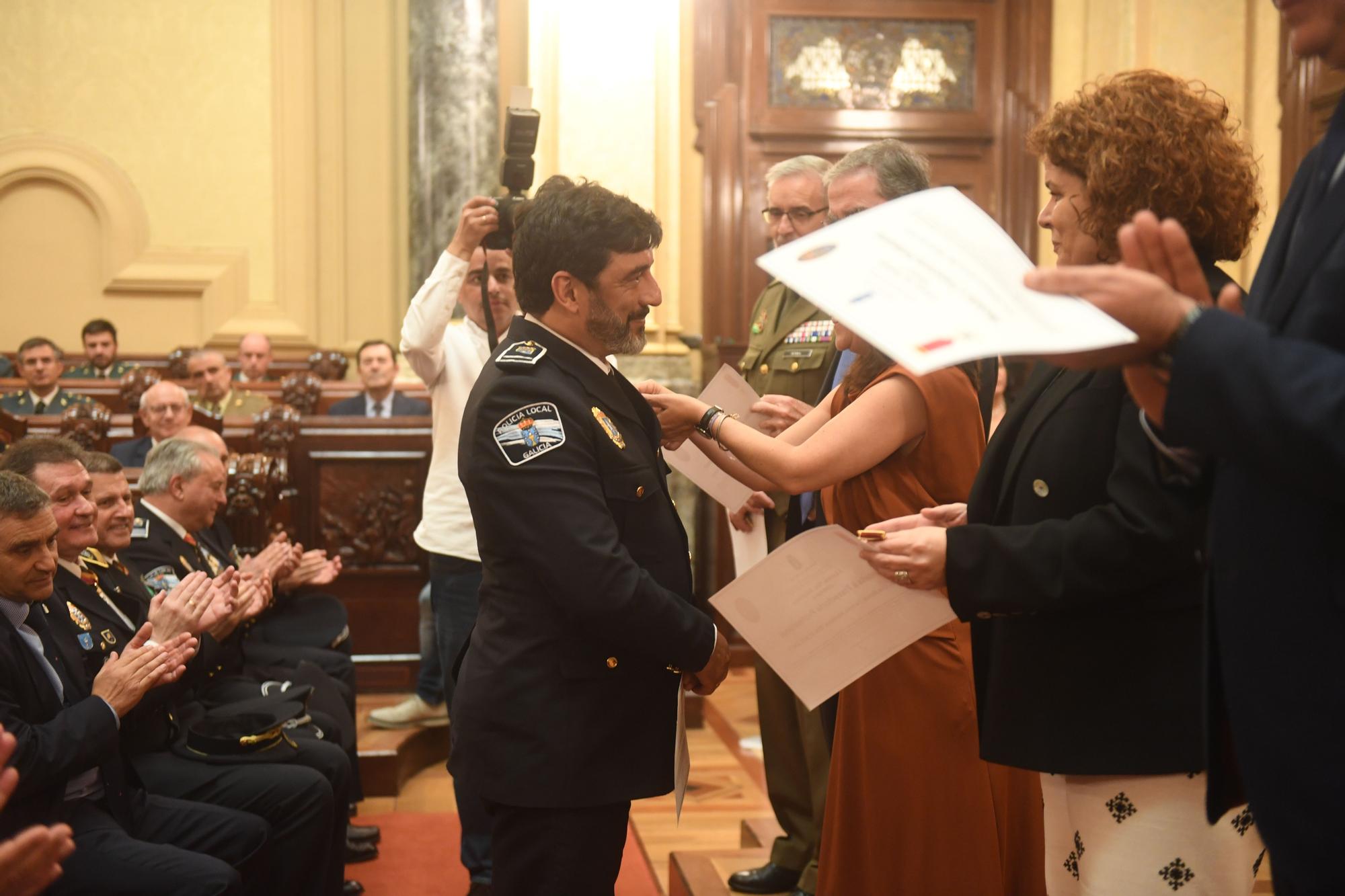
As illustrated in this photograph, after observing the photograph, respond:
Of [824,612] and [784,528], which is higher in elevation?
[824,612]

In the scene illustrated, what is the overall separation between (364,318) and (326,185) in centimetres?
94

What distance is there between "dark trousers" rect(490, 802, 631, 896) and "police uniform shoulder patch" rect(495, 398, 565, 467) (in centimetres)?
51

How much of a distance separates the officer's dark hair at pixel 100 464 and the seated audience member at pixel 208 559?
0.80ft

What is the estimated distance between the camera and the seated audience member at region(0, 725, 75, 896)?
143 cm

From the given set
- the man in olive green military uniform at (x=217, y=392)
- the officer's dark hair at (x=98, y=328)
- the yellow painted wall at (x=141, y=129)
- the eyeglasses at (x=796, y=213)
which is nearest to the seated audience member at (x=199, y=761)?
the eyeglasses at (x=796, y=213)

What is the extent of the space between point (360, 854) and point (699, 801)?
3.58ft

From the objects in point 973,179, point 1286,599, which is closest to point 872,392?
point 1286,599

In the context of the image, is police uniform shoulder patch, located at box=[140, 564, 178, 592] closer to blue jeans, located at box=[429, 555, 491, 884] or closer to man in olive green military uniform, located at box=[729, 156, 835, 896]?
blue jeans, located at box=[429, 555, 491, 884]

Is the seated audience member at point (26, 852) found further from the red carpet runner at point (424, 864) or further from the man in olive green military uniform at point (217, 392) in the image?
the man in olive green military uniform at point (217, 392)

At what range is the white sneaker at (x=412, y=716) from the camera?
4348mm

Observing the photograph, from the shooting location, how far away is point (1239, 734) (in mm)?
1070

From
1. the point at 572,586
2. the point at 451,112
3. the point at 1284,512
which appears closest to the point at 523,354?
the point at 572,586

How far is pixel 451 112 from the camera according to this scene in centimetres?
761

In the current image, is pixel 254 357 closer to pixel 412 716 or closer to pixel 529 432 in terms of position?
pixel 412 716
